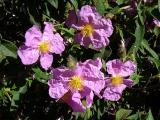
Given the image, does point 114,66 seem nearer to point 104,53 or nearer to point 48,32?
point 104,53

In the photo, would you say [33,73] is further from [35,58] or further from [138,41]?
[138,41]

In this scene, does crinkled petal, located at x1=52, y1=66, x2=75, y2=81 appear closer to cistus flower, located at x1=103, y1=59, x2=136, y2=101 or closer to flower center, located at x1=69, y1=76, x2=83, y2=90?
flower center, located at x1=69, y1=76, x2=83, y2=90

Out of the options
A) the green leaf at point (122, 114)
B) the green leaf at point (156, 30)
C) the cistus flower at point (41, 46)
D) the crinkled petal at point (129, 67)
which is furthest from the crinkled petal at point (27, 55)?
the green leaf at point (156, 30)

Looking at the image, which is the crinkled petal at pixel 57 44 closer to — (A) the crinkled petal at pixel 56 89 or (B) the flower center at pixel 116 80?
(A) the crinkled petal at pixel 56 89

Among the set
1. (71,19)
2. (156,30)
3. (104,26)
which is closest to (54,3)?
(71,19)

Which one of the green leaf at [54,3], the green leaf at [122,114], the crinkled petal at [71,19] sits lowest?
the green leaf at [122,114]

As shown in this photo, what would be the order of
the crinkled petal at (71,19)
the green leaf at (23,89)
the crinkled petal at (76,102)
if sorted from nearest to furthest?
the crinkled petal at (76,102) → the crinkled petal at (71,19) → the green leaf at (23,89)

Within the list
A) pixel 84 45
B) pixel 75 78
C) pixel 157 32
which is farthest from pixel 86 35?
pixel 157 32
